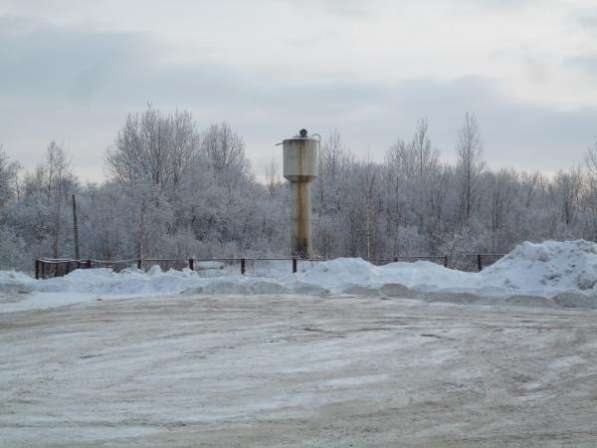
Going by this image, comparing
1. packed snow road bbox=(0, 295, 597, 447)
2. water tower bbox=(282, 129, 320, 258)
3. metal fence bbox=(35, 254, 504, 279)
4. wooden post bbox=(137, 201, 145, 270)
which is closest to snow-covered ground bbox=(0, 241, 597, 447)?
packed snow road bbox=(0, 295, 597, 447)

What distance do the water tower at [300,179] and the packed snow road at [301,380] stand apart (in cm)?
1938

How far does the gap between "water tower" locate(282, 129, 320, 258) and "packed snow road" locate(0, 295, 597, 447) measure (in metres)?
19.4

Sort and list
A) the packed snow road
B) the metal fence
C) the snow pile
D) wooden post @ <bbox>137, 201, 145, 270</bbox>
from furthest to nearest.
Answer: wooden post @ <bbox>137, 201, 145, 270</bbox>
the metal fence
the snow pile
the packed snow road

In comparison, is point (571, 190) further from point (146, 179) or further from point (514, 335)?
point (514, 335)

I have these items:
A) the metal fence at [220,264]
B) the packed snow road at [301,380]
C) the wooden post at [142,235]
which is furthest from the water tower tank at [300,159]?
the packed snow road at [301,380]

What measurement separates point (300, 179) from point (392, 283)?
1565 centimetres

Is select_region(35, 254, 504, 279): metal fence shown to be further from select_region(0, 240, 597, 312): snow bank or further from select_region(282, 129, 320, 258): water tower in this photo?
select_region(0, 240, 597, 312): snow bank

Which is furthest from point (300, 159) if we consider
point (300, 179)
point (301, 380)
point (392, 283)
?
point (301, 380)

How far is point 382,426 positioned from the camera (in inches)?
269

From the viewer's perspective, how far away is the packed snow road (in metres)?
6.60

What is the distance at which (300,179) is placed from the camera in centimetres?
3512

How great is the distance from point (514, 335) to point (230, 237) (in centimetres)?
4139

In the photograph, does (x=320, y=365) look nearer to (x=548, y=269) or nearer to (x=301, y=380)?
(x=301, y=380)

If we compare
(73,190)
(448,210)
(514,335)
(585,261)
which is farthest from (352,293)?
(73,190)
